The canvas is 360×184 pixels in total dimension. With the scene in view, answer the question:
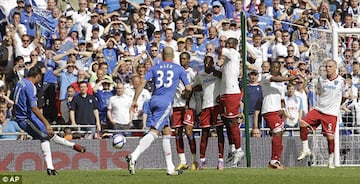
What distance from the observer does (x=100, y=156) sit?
2352cm

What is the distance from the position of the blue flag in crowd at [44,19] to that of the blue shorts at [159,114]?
820 cm

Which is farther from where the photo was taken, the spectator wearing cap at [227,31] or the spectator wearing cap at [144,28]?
the spectator wearing cap at [144,28]

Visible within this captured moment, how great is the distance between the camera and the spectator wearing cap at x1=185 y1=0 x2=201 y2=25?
2816 cm

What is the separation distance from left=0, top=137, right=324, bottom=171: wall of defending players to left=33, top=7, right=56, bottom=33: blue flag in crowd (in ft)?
14.7

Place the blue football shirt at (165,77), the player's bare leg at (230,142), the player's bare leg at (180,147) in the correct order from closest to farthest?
the blue football shirt at (165,77) → the player's bare leg at (180,147) → the player's bare leg at (230,142)

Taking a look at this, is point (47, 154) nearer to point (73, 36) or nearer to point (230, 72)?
point (230, 72)

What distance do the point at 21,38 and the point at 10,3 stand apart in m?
1.61

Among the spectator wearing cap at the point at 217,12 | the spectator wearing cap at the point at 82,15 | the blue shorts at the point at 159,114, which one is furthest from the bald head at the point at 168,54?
the spectator wearing cap at the point at 217,12

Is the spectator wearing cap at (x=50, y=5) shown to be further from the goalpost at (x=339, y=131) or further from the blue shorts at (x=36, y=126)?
the blue shorts at (x=36, y=126)

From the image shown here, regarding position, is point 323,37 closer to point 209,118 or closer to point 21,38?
point 209,118

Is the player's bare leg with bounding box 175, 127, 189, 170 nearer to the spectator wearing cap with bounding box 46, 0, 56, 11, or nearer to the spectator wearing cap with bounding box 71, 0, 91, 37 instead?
the spectator wearing cap with bounding box 71, 0, 91, 37

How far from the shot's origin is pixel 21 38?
25.7 metres

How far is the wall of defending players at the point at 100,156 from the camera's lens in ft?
75.4

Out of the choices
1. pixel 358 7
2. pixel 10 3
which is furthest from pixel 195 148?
pixel 358 7
